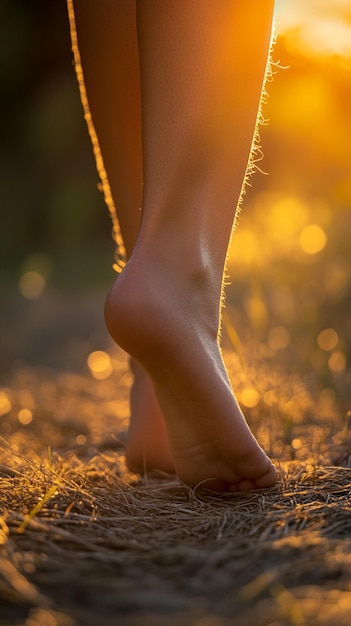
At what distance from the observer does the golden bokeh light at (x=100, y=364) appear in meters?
2.73

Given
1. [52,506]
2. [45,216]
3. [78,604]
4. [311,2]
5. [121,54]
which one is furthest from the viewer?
[45,216]

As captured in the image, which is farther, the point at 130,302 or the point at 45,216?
the point at 45,216

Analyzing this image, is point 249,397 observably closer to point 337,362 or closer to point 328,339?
point 337,362

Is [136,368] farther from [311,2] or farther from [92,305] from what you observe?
[92,305]

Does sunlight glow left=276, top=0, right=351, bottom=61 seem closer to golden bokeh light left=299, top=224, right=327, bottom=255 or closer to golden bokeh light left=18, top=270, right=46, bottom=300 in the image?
golden bokeh light left=299, top=224, right=327, bottom=255

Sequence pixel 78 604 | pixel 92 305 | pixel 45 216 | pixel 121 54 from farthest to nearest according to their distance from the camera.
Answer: pixel 45 216 < pixel 92 305 < pixel 121 54 < pixel 78 604

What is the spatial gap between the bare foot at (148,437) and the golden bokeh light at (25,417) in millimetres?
742

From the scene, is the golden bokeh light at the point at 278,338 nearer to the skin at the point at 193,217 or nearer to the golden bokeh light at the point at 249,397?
the golden bokeh light at the point at 249,397

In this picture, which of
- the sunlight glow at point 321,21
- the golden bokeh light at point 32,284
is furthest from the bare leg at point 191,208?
the golden bokeh light at point 32,284

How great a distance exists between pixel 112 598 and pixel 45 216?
6180 mm

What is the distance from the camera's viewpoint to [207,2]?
0.99 metres

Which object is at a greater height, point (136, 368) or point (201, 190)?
point (201, 190)

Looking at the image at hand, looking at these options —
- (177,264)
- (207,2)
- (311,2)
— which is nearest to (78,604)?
(177,264)

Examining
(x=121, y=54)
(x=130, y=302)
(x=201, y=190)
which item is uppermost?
(x=121, y=54)
